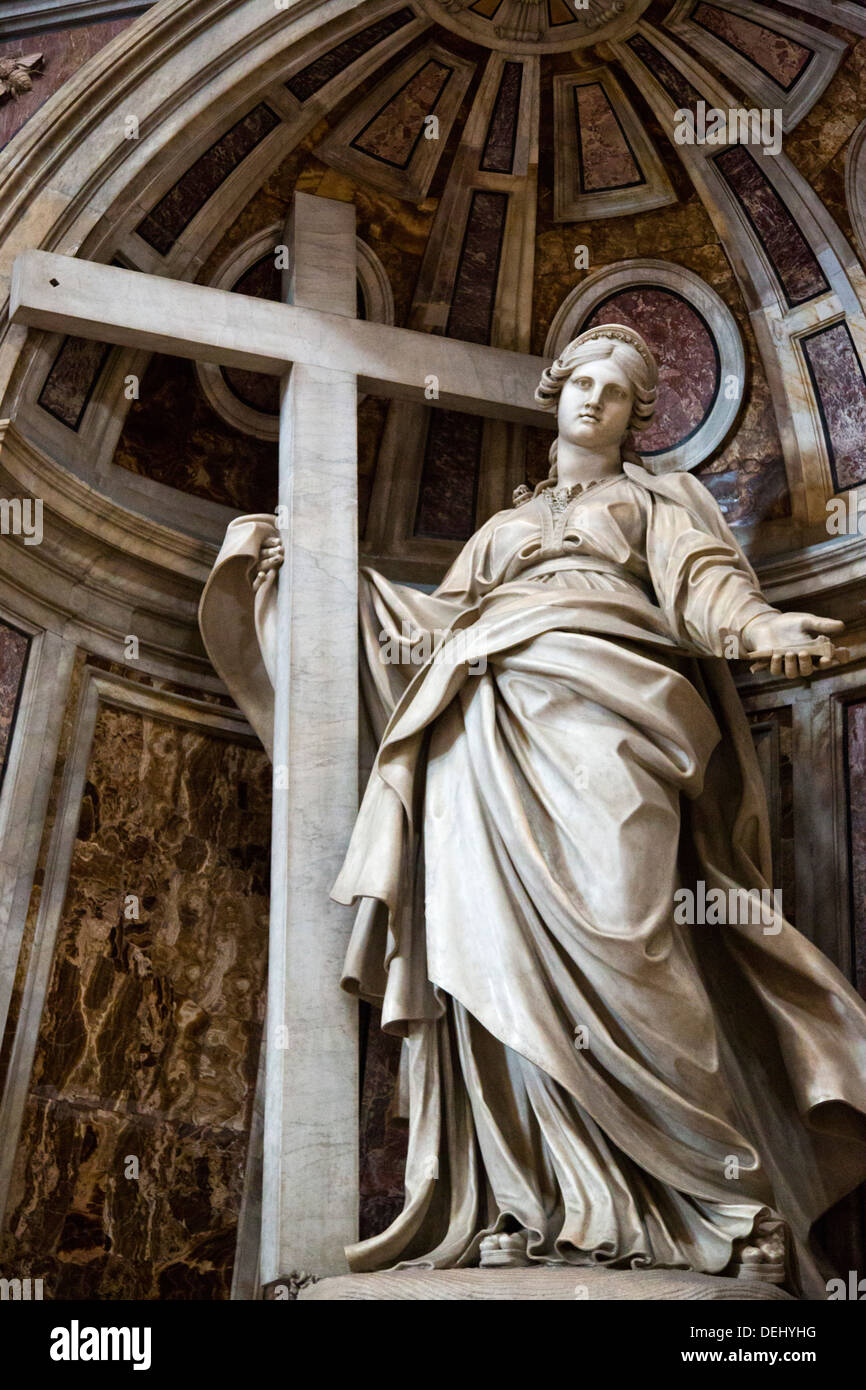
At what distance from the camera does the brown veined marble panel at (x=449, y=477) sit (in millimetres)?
7035

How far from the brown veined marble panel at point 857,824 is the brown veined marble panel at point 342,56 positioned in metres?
2.81

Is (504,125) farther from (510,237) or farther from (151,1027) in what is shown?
(151,1027)

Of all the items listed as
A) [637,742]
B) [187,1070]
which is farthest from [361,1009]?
[637,742]

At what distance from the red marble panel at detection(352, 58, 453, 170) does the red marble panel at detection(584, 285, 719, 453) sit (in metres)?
0.97

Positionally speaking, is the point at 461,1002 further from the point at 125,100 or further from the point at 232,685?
the point at 125,100

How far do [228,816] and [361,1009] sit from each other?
2.86 ft

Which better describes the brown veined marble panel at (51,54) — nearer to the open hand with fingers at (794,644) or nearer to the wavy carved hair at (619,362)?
the wavy carved hair at (619,362)

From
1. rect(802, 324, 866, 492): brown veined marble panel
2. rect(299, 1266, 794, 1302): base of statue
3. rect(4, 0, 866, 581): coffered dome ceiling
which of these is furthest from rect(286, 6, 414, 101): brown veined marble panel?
rect(299, 1266, 794, 1302): base of statue

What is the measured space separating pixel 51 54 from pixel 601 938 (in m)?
3.63

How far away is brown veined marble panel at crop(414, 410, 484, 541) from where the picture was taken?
7035 millimetres

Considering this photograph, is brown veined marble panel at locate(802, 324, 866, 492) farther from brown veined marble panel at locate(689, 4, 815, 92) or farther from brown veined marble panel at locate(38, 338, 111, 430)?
brown veined marble panel at locate(38, 338, 111, 430)

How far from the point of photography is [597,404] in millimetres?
5957

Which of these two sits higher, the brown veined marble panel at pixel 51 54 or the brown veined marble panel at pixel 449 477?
the brown veined marble panel at pixel 51 54

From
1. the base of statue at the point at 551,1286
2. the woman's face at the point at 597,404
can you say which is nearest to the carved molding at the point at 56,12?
the woman's face at the point at 597,404
